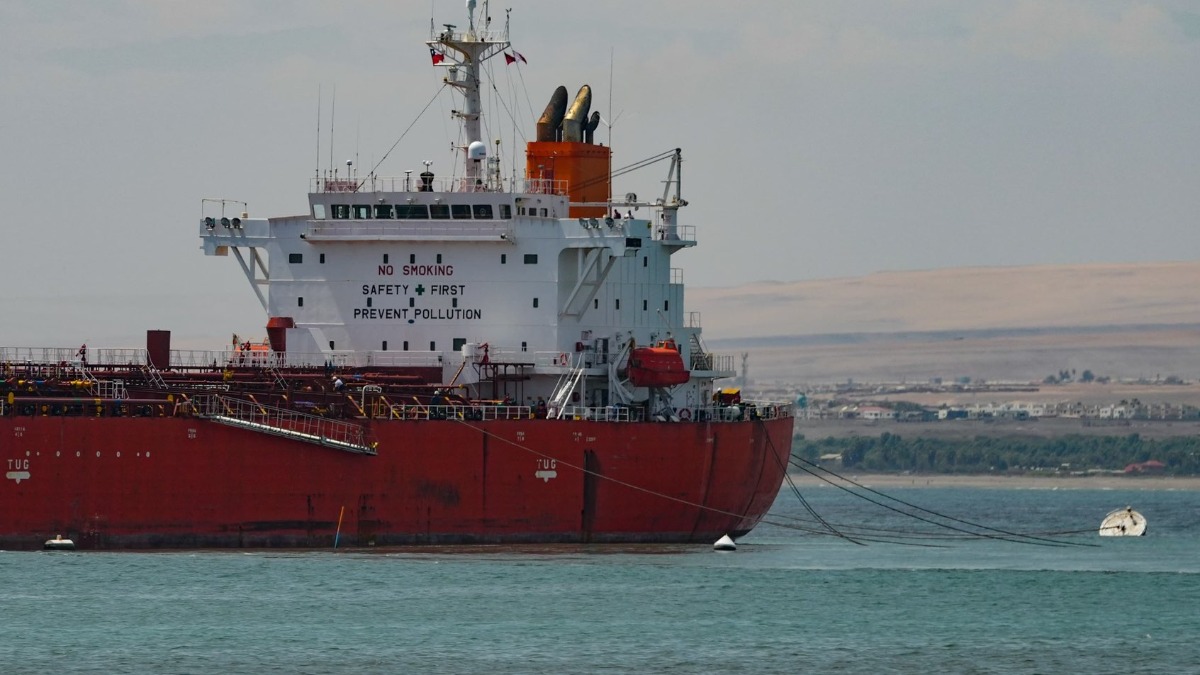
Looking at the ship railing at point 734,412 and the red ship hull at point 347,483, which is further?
the ship railing at point 734,412

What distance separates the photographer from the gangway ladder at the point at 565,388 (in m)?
58.6

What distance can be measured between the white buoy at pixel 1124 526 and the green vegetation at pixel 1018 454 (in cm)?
9081

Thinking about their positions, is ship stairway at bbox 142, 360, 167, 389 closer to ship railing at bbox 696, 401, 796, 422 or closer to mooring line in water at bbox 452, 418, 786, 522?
mooring line in water at bbox 452, 418, 786, 522

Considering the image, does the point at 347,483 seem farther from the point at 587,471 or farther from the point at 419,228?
the point at 419,228

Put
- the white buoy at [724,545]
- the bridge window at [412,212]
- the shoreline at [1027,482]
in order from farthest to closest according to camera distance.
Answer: the shoreline at [1027,482], the white buoy at [724,545], the bridge window at [412,212]

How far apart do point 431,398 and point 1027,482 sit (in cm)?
10253

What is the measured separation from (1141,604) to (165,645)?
A: 20322mm

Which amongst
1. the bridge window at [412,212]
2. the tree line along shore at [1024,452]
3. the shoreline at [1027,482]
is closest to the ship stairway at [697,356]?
the bridge window at [412,212]

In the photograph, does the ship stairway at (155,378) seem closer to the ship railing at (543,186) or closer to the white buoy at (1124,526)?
the ship railing at (543,186)

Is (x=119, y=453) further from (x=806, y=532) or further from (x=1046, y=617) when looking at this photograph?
(x=806, y=532)

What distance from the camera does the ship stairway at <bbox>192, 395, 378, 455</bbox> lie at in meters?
55.5

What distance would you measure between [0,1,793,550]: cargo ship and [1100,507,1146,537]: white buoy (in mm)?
13836

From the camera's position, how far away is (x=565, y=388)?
58938 millimetres

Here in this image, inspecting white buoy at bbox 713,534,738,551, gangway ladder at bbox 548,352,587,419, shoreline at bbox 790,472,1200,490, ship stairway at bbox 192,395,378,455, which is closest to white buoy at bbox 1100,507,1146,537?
white buoy at bbox 713,534,738,551
